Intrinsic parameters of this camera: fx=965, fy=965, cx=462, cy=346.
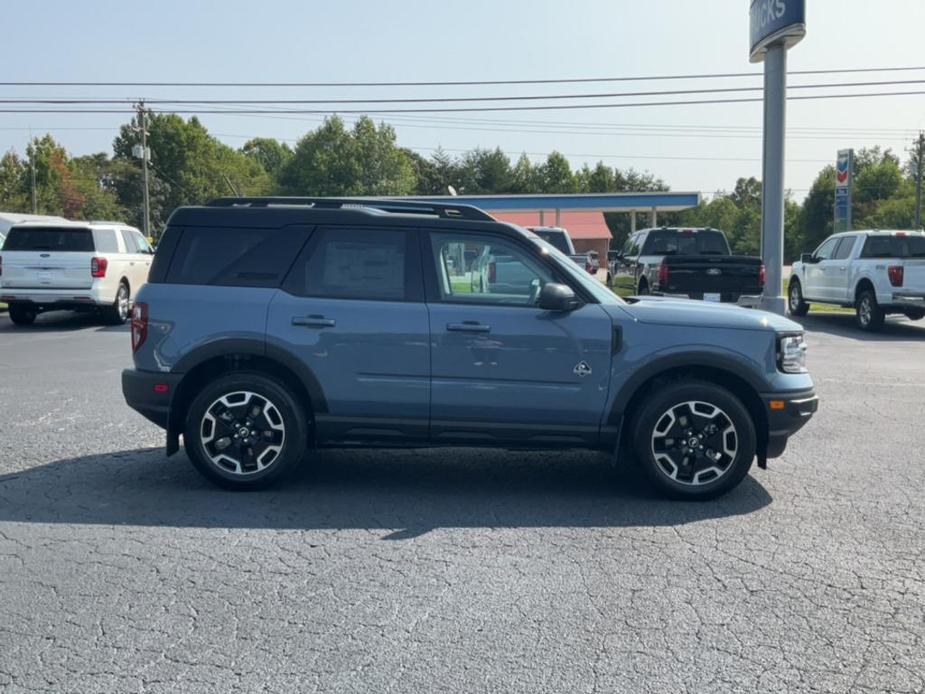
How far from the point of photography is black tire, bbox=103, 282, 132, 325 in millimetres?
18344

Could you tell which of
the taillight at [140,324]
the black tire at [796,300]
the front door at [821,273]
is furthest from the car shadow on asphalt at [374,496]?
the black tire at [796,300]

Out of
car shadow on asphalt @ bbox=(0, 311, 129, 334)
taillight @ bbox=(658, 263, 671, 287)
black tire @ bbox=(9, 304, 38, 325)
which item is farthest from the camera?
black tire @ bbox=(9, 304, 38, 325)

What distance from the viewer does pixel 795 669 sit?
12.6 ft

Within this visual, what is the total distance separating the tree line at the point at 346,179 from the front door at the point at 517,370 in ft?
256

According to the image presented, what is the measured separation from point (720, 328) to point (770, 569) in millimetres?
1834

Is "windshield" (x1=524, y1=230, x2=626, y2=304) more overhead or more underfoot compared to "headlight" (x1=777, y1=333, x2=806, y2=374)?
more overhead

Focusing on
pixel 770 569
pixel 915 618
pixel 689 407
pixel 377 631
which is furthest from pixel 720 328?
pixel 377 631

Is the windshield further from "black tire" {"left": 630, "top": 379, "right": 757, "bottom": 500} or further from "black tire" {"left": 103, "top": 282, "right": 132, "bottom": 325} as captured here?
"black tire" {"left": 103, "top": 282, "right": 132, "bottom": 325}

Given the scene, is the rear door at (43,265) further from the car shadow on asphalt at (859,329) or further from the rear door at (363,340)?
the car shadow on asphalt at (859,329)

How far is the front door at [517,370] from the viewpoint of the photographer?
6.29 metres

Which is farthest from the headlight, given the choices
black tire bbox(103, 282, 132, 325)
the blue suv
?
black tire bbox(103, 282, 132, 325)

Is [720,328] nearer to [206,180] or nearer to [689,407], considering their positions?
[689,407]

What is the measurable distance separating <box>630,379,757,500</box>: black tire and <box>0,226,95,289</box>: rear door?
45.4 ft

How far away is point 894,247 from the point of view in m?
18.6
